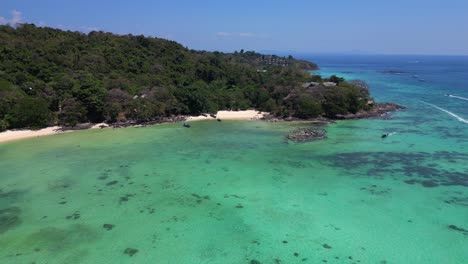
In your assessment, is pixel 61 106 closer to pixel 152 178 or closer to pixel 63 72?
pixel 63 72

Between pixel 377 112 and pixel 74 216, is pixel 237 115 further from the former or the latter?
pixel 74 216

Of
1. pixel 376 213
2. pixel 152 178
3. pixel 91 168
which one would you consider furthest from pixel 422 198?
pixel 91 168

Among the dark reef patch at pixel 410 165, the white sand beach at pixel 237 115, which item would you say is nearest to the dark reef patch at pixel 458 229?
the dark reef patch at pixel 410 165

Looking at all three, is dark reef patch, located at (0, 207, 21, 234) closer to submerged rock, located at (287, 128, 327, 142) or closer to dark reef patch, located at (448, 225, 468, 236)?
dark reef patch, located at (448, 225, 468, 236)

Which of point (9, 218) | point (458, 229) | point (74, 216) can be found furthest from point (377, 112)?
point (9, 218)

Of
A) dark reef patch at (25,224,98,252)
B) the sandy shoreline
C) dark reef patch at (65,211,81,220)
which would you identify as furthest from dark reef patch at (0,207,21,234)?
the sandy shoreline
